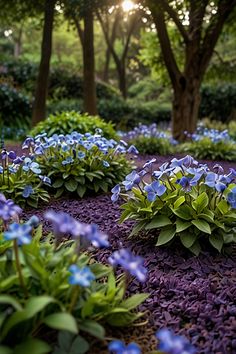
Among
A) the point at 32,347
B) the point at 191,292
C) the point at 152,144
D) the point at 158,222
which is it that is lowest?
the point at 152,144

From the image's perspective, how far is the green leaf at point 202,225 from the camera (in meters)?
2.74

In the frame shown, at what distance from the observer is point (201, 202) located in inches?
113

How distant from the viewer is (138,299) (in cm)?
206

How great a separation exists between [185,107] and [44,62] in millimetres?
3469

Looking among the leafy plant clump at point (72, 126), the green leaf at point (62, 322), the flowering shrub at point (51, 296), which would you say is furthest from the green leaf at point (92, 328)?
the leafy plant clump at point (72, 126)

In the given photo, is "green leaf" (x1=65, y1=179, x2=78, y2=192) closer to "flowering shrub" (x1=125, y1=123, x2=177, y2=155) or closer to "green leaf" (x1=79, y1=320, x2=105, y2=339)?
"green leaf" (x1=79, y1=320, x2=105, y2=339)

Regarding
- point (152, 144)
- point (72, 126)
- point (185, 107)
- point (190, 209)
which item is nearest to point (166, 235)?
point (190, 209)

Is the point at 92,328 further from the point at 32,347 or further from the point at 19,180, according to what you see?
the point at 19,180

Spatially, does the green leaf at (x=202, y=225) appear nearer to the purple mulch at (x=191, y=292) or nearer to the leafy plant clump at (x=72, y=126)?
the purple mulch at (x=191, y=292)

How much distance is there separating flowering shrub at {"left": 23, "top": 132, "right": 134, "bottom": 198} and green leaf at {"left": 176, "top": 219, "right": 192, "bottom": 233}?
1.54m

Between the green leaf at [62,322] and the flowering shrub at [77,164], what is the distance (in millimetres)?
2783

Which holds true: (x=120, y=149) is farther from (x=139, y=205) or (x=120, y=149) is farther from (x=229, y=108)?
(x=229, y=108)

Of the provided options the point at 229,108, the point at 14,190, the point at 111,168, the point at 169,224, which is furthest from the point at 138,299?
the point at 229,108

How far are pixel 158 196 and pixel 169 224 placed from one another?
212 millimetres
